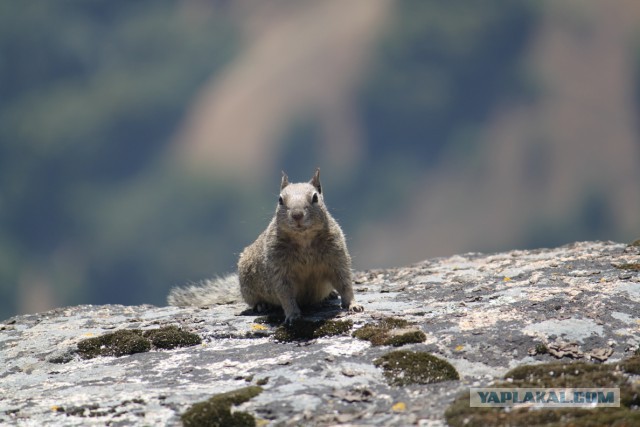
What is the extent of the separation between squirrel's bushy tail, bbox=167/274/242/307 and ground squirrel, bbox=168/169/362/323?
3649 millimetres

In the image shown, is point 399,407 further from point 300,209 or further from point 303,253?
point 303,253

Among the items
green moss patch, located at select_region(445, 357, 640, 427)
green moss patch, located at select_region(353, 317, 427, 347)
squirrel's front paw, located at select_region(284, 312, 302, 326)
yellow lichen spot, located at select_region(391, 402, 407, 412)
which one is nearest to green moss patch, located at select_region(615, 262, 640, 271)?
green moss patch, located at select_region(353, 317, 427, 347)

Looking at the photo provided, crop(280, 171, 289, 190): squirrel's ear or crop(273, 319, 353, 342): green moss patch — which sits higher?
crop(280, 171, 289, 190): squirrel's ear

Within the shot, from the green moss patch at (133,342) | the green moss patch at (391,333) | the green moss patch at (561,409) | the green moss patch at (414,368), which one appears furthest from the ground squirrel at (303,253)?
the green moss patch at (561,409)

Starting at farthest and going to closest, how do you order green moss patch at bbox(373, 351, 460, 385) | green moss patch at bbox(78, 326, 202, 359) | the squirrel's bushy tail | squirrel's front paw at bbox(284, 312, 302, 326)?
the squirrel's bushy tail < squirrel's front paw at bbox(284, 312, 302, 326) < green moss patch at bbox(78, 326, 202, 359) < green moss patch at bbox(373, 351, 460, 385)

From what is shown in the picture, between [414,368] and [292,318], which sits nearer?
[414,368]

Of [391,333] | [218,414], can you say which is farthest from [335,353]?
[218,414]

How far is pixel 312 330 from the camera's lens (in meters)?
12.6

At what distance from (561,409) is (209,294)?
12071mm

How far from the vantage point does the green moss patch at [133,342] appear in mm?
12969

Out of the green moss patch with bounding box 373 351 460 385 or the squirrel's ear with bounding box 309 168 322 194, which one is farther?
the squirrel's ear with bounding box 309 168 322 194

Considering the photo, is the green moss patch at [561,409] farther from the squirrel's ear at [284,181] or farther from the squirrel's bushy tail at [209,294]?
the squirrel's bushy tail at [209,294]

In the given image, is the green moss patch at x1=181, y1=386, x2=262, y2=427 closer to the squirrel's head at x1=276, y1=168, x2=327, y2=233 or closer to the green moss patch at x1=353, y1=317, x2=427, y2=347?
the green moss patch at x1=353, y1=317, x2=427, y2=347

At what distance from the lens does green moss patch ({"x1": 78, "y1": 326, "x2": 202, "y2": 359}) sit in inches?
511
